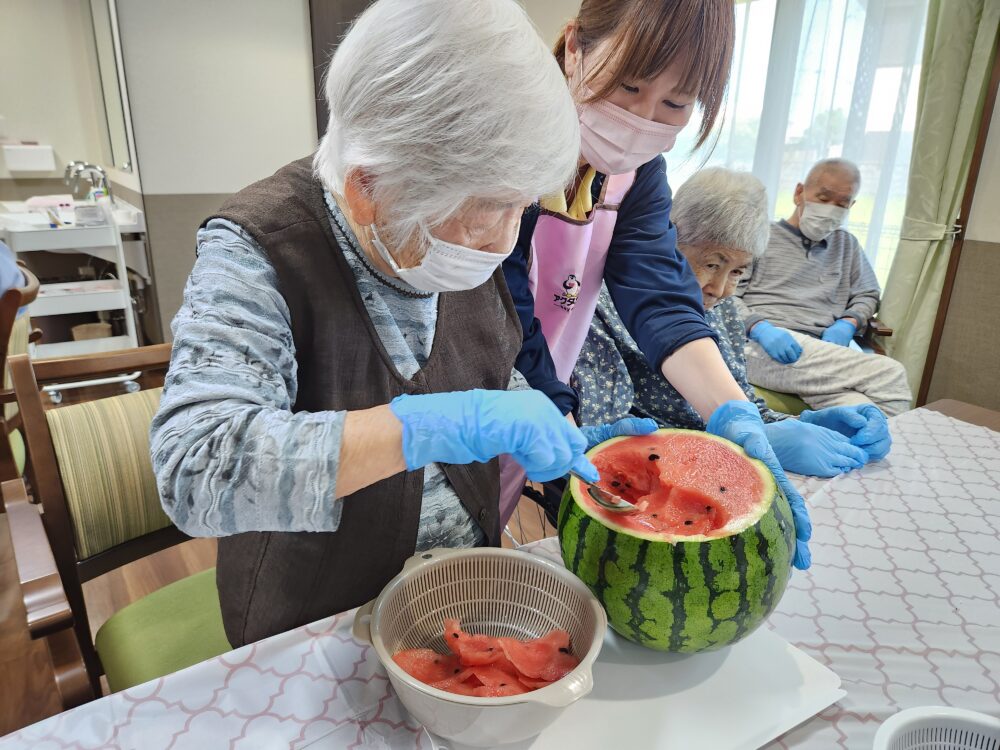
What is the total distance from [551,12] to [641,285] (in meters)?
3.58

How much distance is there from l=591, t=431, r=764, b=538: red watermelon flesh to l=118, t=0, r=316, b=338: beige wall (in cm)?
384

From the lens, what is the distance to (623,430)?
1.02 m

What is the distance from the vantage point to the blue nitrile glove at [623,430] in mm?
995

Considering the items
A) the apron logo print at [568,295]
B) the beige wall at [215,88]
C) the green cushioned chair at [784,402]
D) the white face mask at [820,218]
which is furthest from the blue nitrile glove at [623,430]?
the beige wall at [215,88]

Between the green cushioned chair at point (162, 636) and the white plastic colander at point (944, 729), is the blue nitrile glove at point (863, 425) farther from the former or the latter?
the green cushioned chair at point (162, 636)

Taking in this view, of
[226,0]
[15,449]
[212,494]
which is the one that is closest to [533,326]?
[212,494]

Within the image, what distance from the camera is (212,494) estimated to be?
634 millimetres

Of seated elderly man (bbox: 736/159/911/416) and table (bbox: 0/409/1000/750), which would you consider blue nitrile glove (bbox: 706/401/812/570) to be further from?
seated elderly man (bbox: 736/159/911/416)

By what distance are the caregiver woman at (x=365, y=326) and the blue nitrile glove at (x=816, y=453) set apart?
756 mm

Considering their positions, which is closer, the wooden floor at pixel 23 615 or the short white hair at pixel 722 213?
the wooden floor at pixel 23 615

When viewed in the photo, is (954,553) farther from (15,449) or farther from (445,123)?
(15,449)

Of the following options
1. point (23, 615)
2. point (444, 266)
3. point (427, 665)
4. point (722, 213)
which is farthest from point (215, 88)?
point (427, 665)

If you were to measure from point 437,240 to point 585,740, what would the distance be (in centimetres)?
62

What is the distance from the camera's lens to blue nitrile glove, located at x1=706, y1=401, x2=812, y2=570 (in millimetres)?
969
